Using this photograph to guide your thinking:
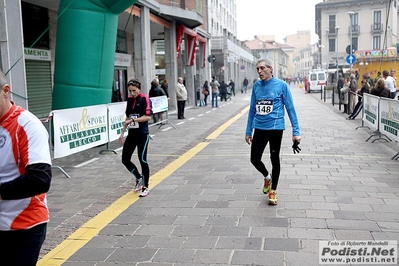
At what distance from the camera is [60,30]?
405 inches

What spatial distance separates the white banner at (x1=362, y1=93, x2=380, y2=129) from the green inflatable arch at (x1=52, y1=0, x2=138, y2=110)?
22.7 ft

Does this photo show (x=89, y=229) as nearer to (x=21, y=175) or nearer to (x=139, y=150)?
(x=139, y=150)

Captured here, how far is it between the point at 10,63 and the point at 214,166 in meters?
4.66

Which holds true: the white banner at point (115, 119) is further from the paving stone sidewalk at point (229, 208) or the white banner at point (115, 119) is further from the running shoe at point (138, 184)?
the running shoe at point (138, 184)

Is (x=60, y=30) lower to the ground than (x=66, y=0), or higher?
lower

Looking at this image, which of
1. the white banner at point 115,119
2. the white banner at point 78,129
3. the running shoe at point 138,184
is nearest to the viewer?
the running shoe at point 138,184

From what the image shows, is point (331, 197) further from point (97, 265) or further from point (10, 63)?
point (10, 63)

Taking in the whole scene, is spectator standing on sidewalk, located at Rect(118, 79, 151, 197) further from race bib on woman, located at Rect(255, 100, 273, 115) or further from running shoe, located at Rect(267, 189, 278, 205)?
running shoe, located at Rect(267, 189, 278, 205)

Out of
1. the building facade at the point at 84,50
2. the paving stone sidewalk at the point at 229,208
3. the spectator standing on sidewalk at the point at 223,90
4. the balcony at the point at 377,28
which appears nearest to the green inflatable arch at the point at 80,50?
the building facade at the point at 84,50

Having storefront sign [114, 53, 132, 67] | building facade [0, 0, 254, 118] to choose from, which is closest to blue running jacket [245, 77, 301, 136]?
building facade [0, 0, 254, 118]

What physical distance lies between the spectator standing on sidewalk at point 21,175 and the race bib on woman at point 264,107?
355 centimetres

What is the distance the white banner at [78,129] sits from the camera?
26.5 ft

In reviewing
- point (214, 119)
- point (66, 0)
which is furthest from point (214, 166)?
point (214, 119)

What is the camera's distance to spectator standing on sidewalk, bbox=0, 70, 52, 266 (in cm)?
226
